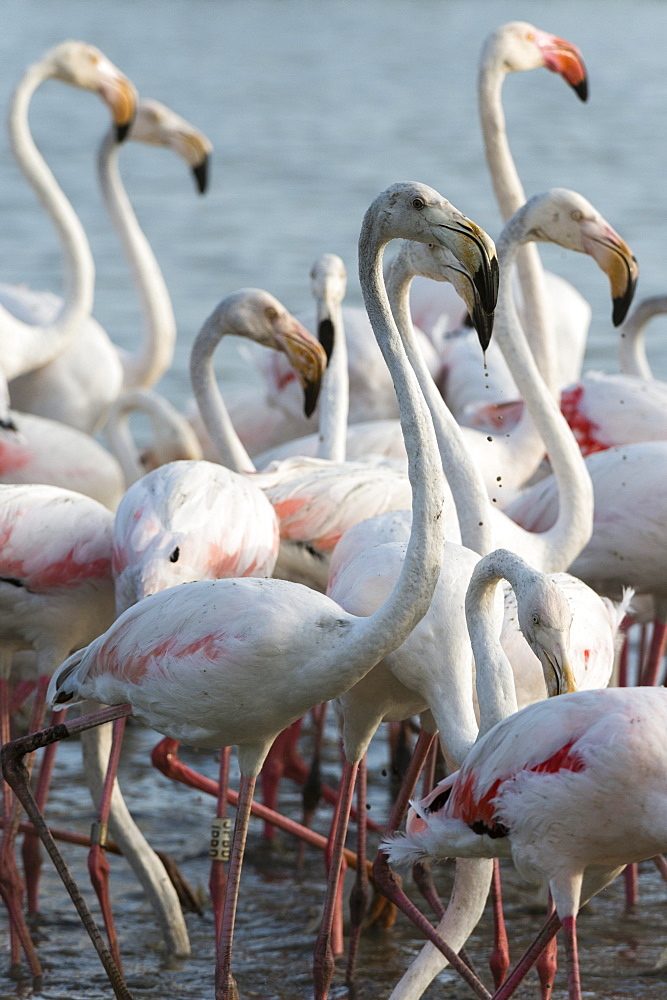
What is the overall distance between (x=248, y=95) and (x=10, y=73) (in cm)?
394

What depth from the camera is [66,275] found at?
7.77 meters

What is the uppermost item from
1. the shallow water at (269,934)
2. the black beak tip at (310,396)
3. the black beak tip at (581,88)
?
the black beak tip at (581,88)

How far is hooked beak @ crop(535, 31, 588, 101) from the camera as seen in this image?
6.10 m

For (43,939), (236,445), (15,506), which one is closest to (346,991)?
(43,939)

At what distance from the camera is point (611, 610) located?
425 centimetres

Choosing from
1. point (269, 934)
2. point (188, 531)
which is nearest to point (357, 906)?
point (269, 934)

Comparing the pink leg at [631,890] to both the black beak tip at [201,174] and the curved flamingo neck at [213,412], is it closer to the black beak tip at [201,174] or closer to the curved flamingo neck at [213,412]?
the curved flamingo neck at [213,412]

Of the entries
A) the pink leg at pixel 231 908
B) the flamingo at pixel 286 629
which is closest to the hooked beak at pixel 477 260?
the flamingo at pixel 286 629

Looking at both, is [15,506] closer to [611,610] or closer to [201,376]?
[201,376]

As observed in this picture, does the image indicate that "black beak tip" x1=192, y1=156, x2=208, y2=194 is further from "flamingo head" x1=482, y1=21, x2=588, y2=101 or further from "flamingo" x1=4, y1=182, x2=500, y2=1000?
"flamingo" x1=4, y1=182, x2=500, y2=1000

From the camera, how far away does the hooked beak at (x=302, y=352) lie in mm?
5164

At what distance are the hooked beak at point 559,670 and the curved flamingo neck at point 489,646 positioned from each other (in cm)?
22

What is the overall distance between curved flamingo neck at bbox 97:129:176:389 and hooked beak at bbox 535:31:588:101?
9.08 ft

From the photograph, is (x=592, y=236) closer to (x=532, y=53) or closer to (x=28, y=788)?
(x=532, y=53)
